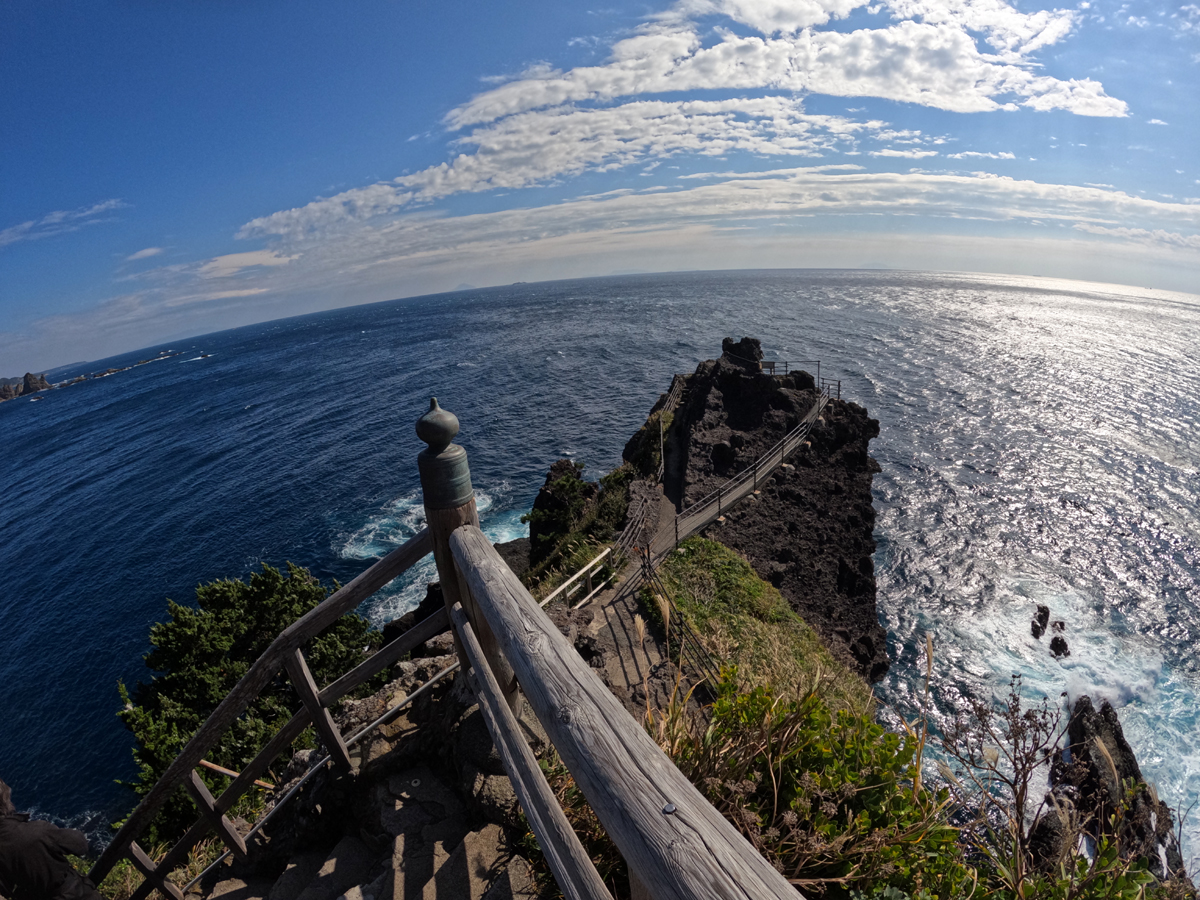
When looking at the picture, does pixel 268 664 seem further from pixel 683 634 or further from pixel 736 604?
pixel 736 604

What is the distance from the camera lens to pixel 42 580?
29.8 m

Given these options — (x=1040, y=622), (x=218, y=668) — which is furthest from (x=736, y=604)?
(x=1040, y=622)

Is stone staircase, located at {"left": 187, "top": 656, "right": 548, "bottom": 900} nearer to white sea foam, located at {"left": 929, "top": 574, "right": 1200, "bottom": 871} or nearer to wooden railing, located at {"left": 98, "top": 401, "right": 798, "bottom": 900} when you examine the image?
wooden railing, located at {"left": 98, "top": 401, "right": 798, "bottom": 900}

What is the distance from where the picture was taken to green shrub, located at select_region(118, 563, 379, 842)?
11.9m

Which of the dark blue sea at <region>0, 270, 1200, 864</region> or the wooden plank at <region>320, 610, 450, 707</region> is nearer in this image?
the wooden plank at <region>320, 610, 450, 707</region>

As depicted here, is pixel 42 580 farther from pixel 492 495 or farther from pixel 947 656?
pixel 947 656

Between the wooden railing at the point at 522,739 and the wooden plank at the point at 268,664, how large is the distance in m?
0.01

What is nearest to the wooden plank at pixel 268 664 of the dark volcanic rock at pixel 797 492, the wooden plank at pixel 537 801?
the wooden plank at pixel 537 801

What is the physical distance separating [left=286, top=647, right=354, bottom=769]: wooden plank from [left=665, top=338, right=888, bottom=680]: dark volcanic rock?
14174mm

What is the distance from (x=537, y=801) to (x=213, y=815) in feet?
12.0

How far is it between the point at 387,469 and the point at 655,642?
3065 cm

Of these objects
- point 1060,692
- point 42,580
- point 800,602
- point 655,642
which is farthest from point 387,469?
point 1060,692

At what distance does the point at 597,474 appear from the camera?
33.1 metres

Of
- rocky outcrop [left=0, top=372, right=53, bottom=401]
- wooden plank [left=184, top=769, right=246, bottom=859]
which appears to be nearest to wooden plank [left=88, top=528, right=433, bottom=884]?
wooden plank [left=184, top=769, right=246, bottom=859]
